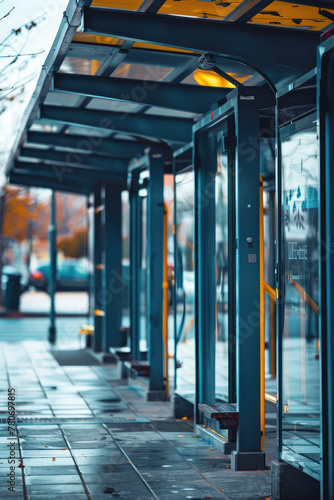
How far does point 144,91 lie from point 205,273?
5.85 feet

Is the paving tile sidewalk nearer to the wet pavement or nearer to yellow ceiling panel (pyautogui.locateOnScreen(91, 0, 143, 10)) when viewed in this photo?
the wet pavement

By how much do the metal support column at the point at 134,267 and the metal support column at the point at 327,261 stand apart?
21.0ft

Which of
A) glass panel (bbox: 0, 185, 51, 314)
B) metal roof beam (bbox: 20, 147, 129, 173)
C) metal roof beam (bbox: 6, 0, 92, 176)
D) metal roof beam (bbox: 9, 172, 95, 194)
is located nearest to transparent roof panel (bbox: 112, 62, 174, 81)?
metal roof beam (bbox: 6, 0, 92, 176)

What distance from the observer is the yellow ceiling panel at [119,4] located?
5496 millimetres

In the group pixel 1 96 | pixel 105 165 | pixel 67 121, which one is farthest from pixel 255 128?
pixel 105 165

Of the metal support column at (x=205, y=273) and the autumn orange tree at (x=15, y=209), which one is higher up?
the autumn orange tree at (x=15, y=209)

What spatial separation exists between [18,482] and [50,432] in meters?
1.87

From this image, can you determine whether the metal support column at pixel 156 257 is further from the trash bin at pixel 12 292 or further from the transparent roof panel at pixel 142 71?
the trash bin at pixel 12 292

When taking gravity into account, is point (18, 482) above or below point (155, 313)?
below

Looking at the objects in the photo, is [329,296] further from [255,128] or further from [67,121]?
[67,121]

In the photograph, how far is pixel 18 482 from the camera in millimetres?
5660

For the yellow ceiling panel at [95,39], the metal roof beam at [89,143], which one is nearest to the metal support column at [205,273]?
the yellow ceiling panel at [95,39]

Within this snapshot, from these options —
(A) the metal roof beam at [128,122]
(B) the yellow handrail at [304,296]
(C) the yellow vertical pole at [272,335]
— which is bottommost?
(C) the yellow vertical pole at [272,335]

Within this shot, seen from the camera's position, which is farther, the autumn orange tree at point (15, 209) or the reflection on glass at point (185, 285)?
the autumn orange tree at point (15, 209)
